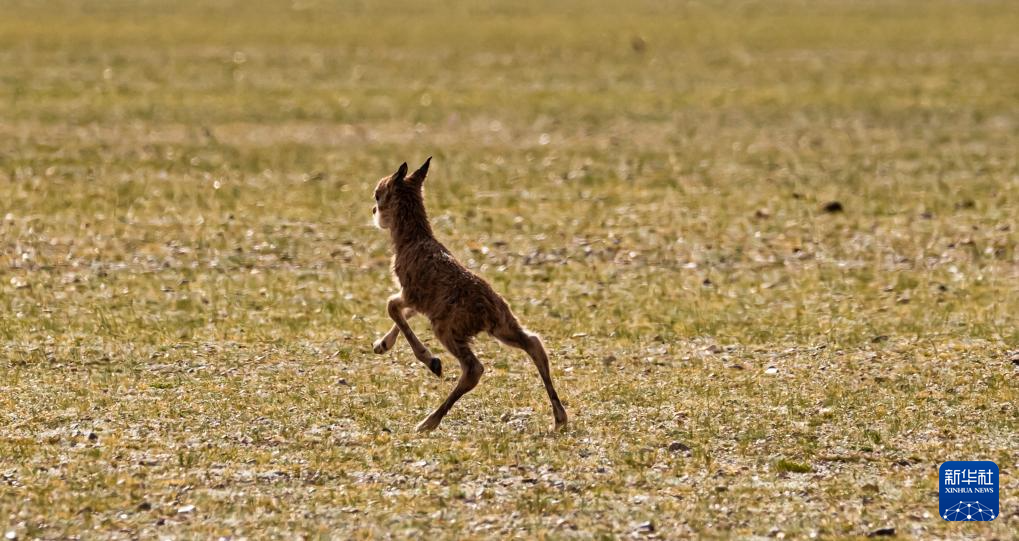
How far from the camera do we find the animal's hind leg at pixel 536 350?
1120 centimetres

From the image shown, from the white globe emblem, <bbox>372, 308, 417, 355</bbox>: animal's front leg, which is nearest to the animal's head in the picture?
<bbox>372, 308, 417, 355</bbox>: animal's front leg

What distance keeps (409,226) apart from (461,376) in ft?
5.12

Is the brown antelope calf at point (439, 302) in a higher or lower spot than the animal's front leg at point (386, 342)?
higher

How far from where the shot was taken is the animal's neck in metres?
12.2

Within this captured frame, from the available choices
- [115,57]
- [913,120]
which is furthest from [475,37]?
[913,120]

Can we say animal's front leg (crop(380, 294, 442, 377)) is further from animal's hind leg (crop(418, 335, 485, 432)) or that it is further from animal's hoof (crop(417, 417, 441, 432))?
animal's hoof (crop(417, 417, 441, 432))

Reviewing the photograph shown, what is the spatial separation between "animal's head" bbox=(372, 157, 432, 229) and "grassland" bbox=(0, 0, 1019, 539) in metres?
1.36

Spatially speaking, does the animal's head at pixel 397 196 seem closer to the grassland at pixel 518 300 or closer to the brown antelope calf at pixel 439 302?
the brown antelope calf at pixel 439 302

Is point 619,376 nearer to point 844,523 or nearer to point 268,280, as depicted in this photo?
point 844,523

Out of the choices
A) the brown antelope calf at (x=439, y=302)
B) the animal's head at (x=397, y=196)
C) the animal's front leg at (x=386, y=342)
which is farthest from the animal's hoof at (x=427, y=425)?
the animal's head at (x=397, y=196)

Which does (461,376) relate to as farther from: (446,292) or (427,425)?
(446,292)

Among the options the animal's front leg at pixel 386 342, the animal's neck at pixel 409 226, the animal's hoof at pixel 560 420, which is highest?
the animal's neck at pixel 409 226

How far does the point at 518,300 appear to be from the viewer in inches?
649

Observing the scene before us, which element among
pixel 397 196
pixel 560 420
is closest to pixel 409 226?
pixel 397 196
